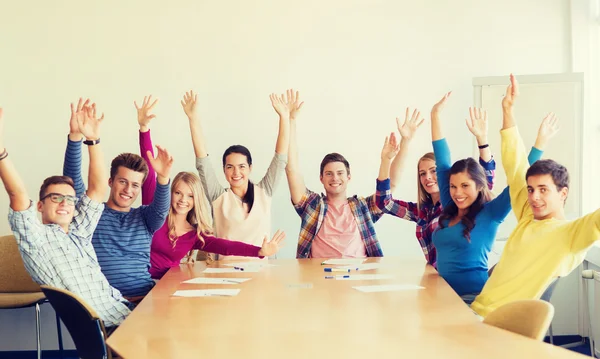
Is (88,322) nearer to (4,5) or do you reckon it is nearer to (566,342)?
(4,5)

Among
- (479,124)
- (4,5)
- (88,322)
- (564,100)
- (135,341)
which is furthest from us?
(4,5)

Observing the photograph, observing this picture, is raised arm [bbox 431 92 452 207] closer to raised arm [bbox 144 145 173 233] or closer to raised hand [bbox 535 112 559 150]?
raised hand [bbox 535 112 559 150]

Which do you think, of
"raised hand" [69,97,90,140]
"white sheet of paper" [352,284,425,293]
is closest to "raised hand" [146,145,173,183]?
"raised hand" [69,97,90,140]

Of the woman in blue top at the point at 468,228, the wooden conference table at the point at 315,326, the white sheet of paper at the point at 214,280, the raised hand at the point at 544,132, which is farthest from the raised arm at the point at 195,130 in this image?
the raised hand at the point at 544,132

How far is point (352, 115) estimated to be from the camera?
17.6 ft

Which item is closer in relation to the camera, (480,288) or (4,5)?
(480,288)

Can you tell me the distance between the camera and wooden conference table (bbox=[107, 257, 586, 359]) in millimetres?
1971

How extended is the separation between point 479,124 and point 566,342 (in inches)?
91.6

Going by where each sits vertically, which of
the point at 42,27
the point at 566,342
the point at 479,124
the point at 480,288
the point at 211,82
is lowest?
the point at 566,342

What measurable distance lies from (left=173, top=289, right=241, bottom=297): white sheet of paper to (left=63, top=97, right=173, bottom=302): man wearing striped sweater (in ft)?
1.99

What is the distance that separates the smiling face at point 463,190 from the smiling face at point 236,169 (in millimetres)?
1525

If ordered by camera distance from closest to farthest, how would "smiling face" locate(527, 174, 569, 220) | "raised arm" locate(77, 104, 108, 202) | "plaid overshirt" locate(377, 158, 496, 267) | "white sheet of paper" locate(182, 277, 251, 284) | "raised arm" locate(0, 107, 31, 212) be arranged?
"raised arm" locate(0, 107, 31, 212) < "smiling face" locate(527, 174, 569, 220) < "raised arm" locate(77, 104, 108, 202) < "white sheet of paper" locate(182, 277, 251, 284) < "plaid overshirt" locate(377, 158, 496, 267)

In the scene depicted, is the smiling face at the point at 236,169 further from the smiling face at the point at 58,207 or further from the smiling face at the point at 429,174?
the smiling face at the point at 58,207

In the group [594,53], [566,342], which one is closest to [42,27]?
[594,53]
